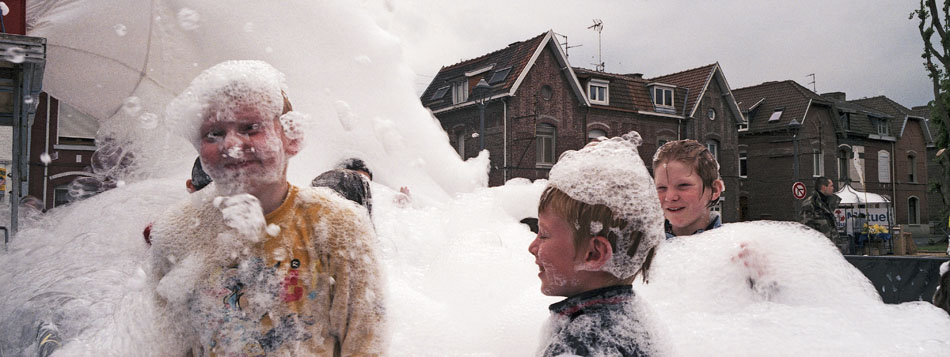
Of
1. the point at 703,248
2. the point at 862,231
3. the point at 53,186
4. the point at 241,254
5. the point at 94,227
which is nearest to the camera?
the point at 241,254

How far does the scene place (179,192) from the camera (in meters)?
2.57

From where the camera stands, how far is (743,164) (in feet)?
92.2

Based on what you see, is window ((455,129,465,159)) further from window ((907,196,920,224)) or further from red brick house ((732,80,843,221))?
window ((907,196,920,224))

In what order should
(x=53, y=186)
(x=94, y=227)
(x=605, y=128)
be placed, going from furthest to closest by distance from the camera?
1. (x=605, y=128)
2. (x=53, y=186)
3. (x=94, y=227)

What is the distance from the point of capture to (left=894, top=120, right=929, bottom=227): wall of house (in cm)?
3144

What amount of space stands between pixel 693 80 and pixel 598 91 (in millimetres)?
5426

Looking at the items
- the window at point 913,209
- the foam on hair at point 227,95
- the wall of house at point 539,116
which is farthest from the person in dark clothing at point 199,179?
the window at point 913,209

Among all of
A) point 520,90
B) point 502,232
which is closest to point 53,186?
point 502,232

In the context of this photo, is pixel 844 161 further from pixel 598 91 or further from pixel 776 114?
pixel 598 91

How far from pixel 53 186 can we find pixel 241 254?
1035cm

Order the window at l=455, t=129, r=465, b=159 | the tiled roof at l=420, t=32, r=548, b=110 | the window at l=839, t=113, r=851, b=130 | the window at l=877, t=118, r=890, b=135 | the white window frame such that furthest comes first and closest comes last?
the window at l=877, t=118, r=890, b=135, the window at l=839, t=113, r=851, b=130, the white window frame, the tiled roof at l=420, t=32, r=548, b=110, the window at l=455, t=129, r=465, b=159

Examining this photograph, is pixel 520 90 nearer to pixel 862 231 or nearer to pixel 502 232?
pixel 862 231

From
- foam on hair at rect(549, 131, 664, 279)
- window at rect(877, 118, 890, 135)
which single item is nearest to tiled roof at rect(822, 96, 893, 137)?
window at rect(877, 118, 890, 135)

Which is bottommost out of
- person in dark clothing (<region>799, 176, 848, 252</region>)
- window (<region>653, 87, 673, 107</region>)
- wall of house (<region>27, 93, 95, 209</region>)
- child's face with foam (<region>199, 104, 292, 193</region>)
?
person in dark clothing (<region>799, 176, 848, 252</region>)
